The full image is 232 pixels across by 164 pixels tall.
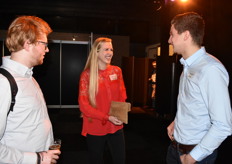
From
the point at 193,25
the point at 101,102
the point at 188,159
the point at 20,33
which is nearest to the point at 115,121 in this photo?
the point at 101,102

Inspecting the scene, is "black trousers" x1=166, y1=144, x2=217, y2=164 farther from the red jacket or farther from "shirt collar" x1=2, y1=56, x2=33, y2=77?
"shirt collar" x1=2, y1=56, x2=33, y2=77

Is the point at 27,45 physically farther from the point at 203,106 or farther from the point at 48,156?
the point at 203,106

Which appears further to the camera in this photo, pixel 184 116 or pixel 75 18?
pixel 75 18

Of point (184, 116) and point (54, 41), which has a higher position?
point (54, 41)

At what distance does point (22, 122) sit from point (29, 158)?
0.65 ft

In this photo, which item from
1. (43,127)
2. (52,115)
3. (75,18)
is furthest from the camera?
(75,18)

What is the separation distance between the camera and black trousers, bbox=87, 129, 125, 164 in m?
2.21

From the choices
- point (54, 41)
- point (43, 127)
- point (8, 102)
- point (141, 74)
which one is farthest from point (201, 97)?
point (54, 41)

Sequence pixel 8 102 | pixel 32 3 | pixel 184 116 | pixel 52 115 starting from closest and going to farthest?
pixel 8 102, pixel 184 116, pixel 52 115, pixel 32 3

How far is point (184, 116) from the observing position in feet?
5.06

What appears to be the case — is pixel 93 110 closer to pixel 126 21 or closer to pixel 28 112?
pixel 28 112

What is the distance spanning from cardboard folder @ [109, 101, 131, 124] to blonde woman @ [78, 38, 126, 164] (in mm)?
55

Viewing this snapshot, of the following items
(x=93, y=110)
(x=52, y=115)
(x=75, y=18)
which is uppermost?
(x=75, y=18)

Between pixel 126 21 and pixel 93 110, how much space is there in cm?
858
